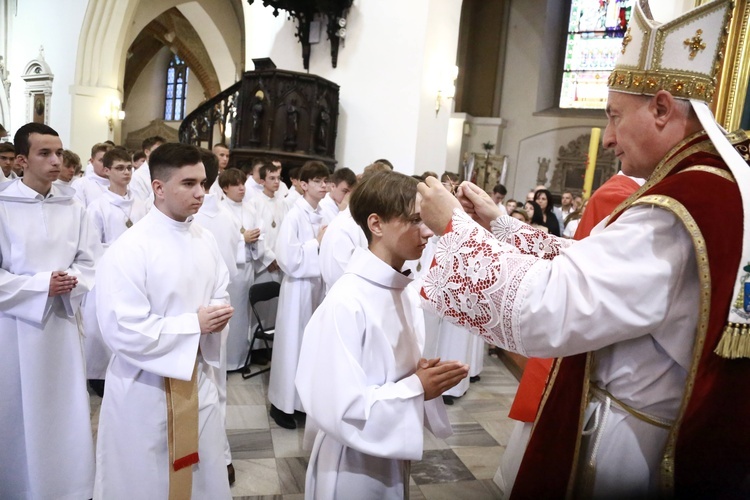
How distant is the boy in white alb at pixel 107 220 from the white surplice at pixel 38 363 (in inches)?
64.1

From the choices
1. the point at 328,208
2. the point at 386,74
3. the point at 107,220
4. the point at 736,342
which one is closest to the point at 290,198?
the point at 328,208

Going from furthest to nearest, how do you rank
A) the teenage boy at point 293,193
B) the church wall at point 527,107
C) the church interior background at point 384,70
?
the church wall at point 527,107, the church interior background at point 384,70, the teenage boy at point 293,193

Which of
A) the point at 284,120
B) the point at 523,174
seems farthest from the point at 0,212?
the point at 523,174

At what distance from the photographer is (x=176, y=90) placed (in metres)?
24.5

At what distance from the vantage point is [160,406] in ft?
7.57

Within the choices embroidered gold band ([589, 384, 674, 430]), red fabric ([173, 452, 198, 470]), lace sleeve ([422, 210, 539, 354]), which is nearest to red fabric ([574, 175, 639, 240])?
embroidered gold band ([589, 384, 674, 430])

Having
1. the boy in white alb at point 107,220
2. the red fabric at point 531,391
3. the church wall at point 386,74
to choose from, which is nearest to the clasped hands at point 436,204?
the red fabric at point 531,391

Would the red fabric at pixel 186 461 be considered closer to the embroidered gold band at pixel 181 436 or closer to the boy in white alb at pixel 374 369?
the embroidered gold band at pixel 181 436

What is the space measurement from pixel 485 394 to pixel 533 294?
4.19m

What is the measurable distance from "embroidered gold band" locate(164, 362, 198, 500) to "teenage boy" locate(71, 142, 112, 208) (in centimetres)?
413

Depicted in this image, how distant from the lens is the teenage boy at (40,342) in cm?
281

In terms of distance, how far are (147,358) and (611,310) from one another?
5.88ft

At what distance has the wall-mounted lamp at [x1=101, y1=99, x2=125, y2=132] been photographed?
Result: 14.6 meters

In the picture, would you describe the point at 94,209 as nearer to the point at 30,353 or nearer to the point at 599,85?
the point at 30,353
